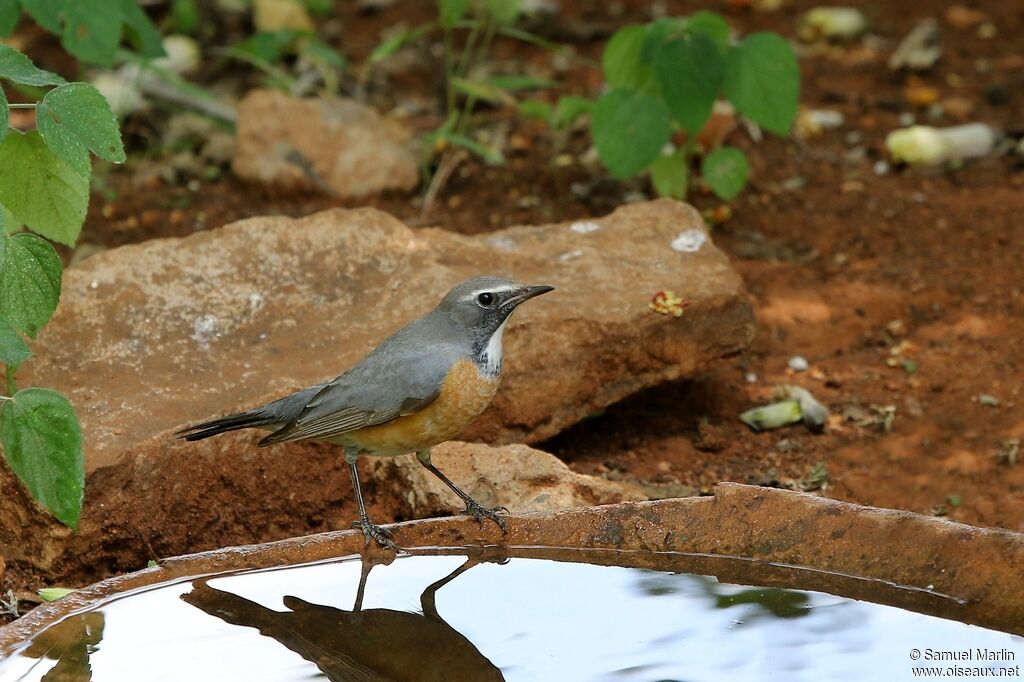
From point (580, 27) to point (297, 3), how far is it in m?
2.26

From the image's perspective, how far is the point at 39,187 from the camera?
4.52m

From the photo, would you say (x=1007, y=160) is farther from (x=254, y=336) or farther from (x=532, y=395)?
(x=254, y=336)

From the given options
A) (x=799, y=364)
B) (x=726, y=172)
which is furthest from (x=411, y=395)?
(x=726, y=172)

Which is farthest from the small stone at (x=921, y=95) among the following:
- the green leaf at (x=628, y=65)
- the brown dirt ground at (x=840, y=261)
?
the green leaf at (x=628, y=65)

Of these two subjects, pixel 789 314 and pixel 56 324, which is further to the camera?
pixel 789 314

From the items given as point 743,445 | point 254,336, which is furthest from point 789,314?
point 254,336

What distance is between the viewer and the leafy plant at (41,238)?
386 cm

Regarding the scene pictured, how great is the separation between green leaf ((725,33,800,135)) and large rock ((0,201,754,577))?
705 millimetres

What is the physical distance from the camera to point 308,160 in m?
8.74

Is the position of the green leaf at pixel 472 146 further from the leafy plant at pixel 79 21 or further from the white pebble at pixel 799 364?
the white pebble at pixel 799 364

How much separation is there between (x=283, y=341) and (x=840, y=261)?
11.5ft

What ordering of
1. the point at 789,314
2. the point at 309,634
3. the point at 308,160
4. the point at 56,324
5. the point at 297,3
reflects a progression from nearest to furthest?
the point at 309,634 → the point at 56,324 → the point at 789,314 → the point at 308,160 → the point at 297,3

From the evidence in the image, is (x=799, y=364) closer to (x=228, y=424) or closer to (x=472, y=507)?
(x=472, y=507)

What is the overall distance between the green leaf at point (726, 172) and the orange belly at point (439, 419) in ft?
10.4
